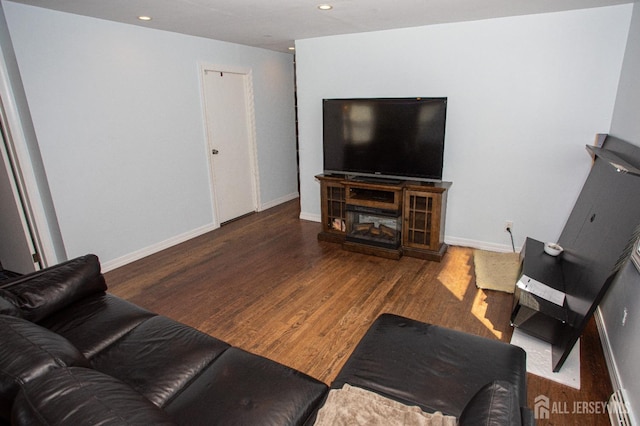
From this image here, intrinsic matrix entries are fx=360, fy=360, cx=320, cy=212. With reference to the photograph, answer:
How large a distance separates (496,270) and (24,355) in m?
3.43

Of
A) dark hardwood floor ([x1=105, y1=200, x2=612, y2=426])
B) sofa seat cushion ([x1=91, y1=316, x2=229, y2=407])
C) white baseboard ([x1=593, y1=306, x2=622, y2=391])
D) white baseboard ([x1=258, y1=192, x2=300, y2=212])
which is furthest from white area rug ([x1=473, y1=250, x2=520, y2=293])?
white baseboard ([x1=258, y1=192, x2=300, y2=212])

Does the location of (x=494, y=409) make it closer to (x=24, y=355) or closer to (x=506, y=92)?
(x=24, y=355)

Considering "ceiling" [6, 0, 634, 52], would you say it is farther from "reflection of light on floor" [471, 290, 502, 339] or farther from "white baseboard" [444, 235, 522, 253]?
"reflection of light on floor" [471, 290, 502, 339]

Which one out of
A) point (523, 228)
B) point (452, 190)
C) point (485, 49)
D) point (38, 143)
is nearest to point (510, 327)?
point (523, 228)

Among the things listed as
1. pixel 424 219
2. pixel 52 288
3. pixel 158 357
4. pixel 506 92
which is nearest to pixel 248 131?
pixel 424 219

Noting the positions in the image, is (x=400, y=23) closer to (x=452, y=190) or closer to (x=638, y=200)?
(x=452, y=190)

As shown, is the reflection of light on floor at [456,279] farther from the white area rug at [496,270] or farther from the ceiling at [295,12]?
the ceiling at [295,12]

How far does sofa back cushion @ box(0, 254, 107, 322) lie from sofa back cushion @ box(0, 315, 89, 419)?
0.52m

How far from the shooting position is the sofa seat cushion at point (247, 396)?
1329mm

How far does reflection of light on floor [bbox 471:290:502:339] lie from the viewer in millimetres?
2535

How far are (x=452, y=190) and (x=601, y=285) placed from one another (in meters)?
2.21

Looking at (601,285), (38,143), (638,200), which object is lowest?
(601,285)

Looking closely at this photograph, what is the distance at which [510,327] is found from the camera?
100 inches

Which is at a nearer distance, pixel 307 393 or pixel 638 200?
pixel 307 393
